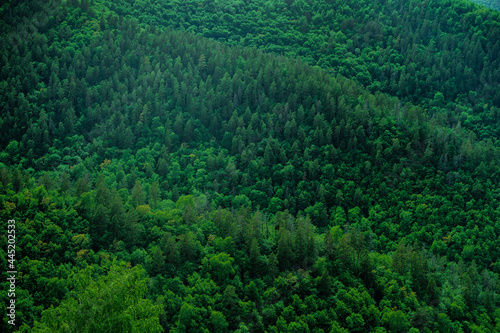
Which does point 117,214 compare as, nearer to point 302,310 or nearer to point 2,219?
point 2,219

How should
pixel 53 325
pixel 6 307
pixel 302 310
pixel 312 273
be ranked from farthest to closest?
1. pixel 312 273
2. pixel 302 310
3. pixel 6 307
4. pixel 53 325

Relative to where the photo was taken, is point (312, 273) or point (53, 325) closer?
point (53, 325)

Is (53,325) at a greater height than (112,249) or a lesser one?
greater

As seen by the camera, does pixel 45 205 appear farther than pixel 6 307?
Yes

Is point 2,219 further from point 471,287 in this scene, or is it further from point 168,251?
point 471,287

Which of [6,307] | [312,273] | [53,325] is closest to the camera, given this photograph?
[53,325]

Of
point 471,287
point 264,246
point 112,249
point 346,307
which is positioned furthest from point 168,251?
point 471,287

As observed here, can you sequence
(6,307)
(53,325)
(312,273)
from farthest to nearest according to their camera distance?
(312,273) → (6,307) → (53,325)

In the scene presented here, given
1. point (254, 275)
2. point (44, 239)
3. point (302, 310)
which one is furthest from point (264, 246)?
point (44, 239)

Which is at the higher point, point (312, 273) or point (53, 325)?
point (53, 325)
